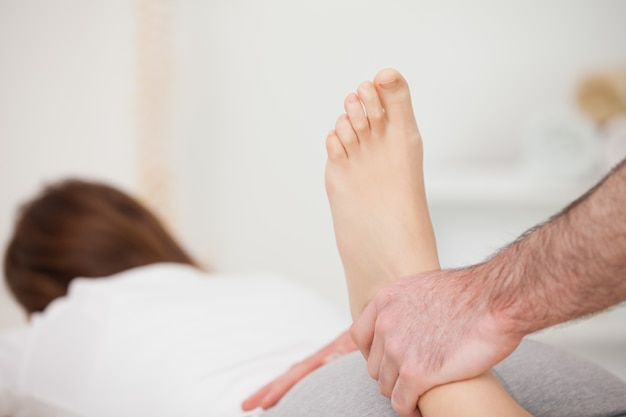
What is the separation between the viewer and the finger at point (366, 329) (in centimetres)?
100

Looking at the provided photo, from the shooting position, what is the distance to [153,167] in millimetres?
3125

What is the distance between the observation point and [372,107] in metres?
1.17

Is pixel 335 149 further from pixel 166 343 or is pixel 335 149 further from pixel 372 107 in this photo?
pixel 166 343

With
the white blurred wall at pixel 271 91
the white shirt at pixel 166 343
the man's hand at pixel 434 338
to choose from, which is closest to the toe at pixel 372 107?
the man's hand at pixel 434 338

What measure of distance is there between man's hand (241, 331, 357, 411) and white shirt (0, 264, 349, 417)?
0.04 meters

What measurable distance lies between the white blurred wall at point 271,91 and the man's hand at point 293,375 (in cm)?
163

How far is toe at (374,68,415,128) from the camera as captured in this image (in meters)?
1.13

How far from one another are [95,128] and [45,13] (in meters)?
0.49

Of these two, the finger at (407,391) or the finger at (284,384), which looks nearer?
the finger at (407,391)

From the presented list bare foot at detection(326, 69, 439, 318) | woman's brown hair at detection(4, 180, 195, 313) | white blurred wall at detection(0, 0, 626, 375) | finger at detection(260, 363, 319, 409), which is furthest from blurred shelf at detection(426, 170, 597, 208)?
finger at detection(260, 363, 319, 409)

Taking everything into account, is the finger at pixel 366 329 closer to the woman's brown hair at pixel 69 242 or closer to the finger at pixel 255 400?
the finger at pixel 255 400

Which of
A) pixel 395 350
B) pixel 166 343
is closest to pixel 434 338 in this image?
pixel 395 350

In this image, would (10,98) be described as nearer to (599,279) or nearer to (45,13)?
(45,13)

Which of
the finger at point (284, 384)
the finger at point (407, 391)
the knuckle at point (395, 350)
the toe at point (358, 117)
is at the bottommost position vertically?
the finger at point (284, 384)
